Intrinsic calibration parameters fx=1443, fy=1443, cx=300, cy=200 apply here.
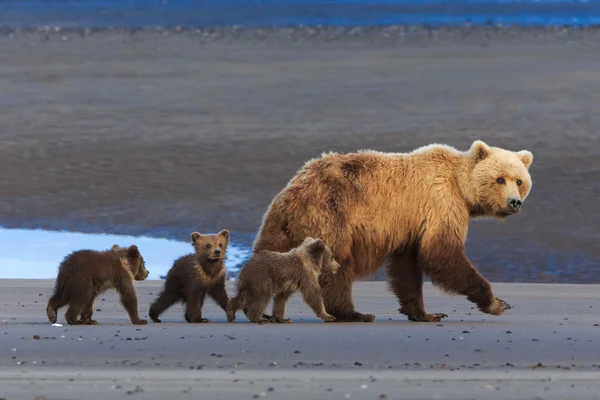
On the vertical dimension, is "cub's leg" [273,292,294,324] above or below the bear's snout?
below

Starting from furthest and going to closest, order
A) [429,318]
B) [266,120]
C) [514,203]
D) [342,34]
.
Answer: [342,34]
[266,120]
[514,203]
[429,318]

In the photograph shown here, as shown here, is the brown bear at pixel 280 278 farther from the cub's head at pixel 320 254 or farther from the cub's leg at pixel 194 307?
the cub's leg at pixel 194 307

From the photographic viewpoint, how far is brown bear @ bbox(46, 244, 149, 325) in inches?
364

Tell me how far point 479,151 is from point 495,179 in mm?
233

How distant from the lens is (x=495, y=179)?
34.1 ft

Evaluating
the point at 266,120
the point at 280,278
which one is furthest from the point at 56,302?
the point at 266,120

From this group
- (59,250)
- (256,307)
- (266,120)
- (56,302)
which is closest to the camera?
(56,302)

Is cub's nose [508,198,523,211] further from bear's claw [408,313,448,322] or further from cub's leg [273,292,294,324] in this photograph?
cub's leg [273,292,294,324]

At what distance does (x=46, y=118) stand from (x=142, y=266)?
9708mm

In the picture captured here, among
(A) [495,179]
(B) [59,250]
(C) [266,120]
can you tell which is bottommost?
(B) [59,250]

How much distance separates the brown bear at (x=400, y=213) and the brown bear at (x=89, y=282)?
3.45 feet

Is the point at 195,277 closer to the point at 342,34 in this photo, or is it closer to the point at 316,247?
the point at 316,247

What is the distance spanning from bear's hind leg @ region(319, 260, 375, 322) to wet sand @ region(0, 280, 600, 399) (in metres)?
0.16

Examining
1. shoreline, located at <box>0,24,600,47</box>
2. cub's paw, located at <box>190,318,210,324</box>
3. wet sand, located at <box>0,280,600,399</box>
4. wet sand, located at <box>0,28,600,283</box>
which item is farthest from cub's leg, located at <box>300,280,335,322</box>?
shoreline, located at <box>0,24,600,47</box>
